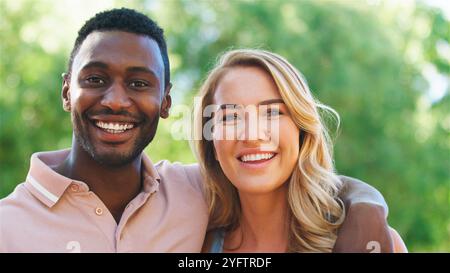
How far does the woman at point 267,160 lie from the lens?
257 cm

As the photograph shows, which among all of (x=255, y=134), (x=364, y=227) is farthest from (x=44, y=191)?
(x=364, y=227)

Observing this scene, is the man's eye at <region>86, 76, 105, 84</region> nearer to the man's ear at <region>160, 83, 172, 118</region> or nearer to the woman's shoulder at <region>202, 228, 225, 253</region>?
the man's ear at <region>160, 83, 172, 118</region>

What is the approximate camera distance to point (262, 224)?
2.76 m

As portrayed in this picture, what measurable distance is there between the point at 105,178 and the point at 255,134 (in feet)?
2.11

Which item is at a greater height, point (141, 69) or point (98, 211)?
point (141, 69)

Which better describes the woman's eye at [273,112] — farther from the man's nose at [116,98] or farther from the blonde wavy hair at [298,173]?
the man's nose at [116,98]

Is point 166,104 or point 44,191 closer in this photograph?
point 44,191

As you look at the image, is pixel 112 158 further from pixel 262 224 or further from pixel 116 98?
pixel 262 224

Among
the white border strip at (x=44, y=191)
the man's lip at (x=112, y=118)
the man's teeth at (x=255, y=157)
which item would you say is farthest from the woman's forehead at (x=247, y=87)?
the white border strip at (x=44, y=191)

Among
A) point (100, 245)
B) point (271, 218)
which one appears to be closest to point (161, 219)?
point (100, 245)

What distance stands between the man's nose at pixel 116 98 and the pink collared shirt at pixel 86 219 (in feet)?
1.10

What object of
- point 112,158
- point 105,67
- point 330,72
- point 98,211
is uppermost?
point 330,72

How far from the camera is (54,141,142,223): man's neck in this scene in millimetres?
2555

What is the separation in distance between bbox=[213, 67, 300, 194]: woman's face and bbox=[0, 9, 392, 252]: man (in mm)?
274
